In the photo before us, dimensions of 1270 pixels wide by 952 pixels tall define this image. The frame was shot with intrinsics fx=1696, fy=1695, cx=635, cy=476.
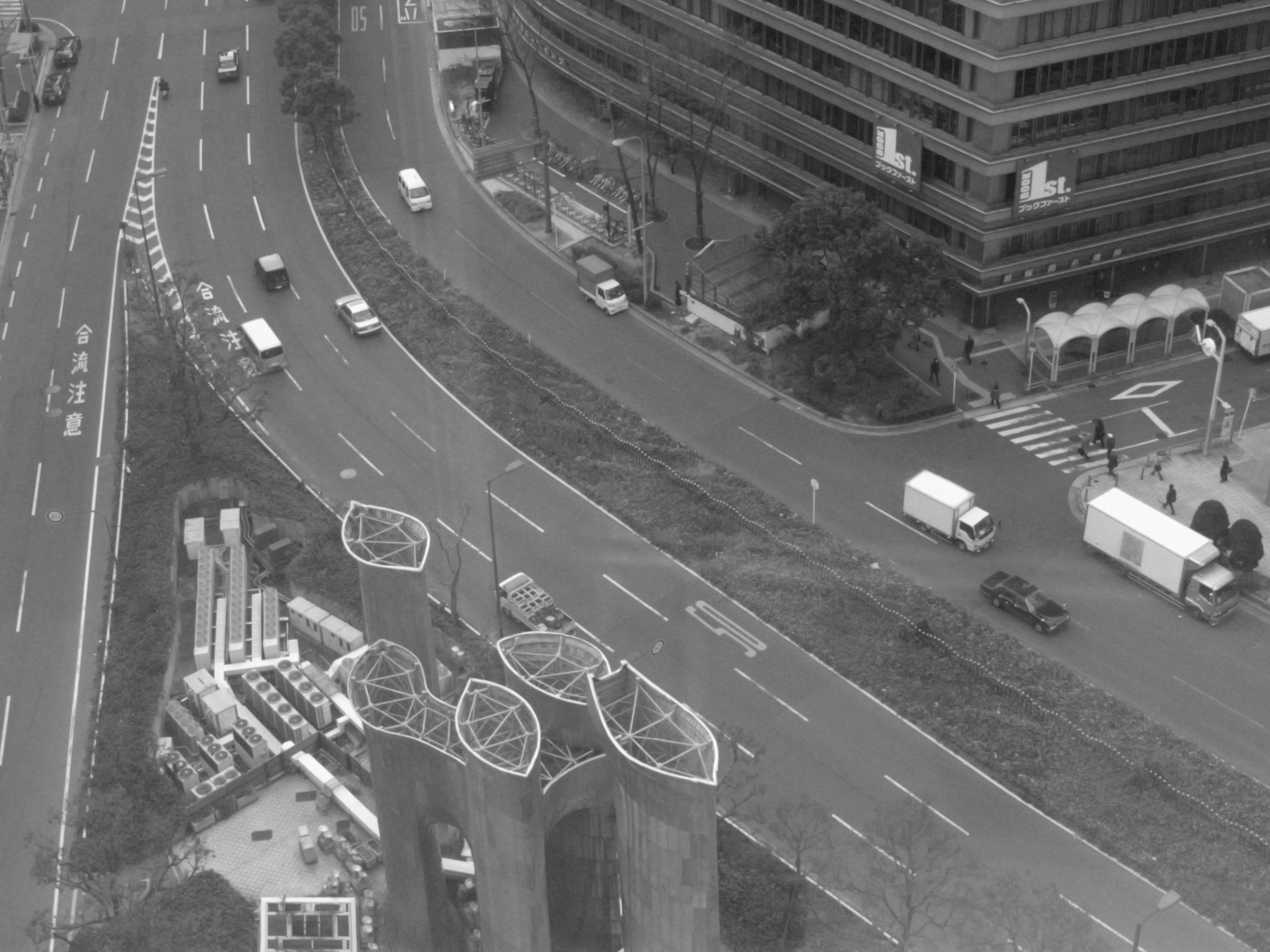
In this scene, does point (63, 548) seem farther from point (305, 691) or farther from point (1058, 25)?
point (1058, 25)

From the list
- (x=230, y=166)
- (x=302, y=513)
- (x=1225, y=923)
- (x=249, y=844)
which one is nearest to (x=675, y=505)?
(x=302, y=513)

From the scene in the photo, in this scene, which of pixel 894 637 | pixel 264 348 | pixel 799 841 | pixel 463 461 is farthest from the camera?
pixel 264 348

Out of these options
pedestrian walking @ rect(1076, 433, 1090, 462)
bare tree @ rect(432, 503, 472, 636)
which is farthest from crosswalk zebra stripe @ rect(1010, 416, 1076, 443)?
bare tree @ rect(432, 503, 472, 636)

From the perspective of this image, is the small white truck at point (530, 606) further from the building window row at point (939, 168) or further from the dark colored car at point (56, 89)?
the dark colored car at point (56, 89)

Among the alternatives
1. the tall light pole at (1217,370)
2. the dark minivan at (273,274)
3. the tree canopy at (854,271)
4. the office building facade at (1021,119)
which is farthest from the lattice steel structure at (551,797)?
the dark minivan at (273,274)

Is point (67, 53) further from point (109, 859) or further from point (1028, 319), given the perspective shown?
point (109, 859)

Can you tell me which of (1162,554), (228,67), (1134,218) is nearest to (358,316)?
(228,67)
